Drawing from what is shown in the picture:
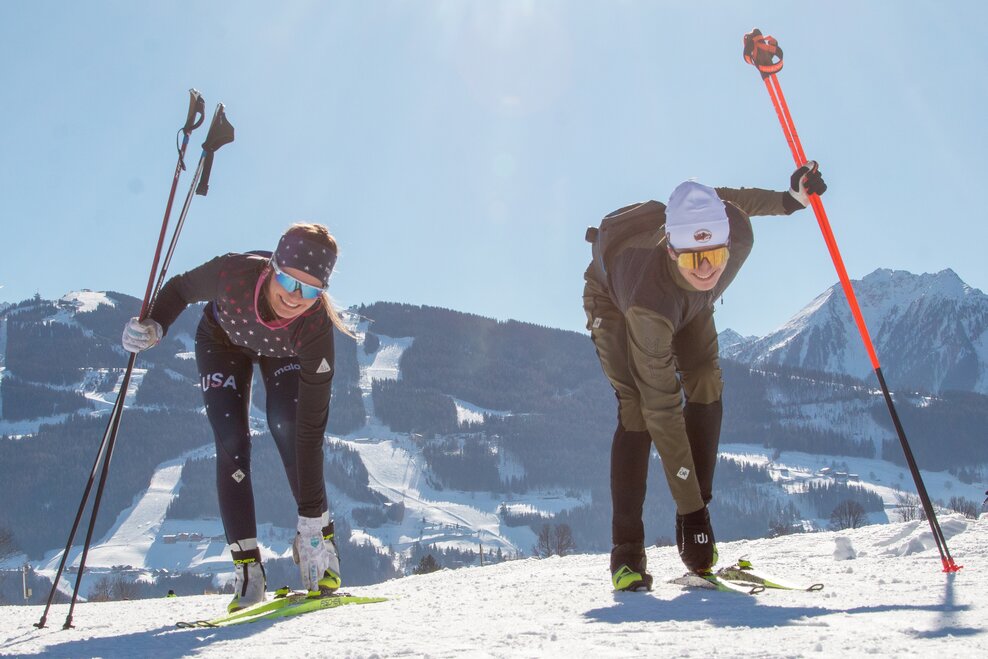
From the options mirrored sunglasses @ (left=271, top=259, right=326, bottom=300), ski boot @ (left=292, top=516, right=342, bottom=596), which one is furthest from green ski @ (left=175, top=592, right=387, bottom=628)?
mirrored sunglasses @ (left=271, top=259, right=326, bottom=300)

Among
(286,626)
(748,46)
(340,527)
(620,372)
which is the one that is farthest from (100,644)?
(340,527)

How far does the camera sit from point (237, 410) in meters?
4.82

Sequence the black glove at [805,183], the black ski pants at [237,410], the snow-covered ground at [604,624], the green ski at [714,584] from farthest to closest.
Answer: the black glove at [805,183], the black ski pants at [237,410], the green ski at [714,584], the snow-covered ground at [604,624]

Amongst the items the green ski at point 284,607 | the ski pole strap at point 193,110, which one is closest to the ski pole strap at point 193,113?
the ski pole strap at point 193,110

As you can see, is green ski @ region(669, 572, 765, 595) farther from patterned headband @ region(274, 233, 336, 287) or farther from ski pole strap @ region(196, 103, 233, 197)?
ski pole strap @ region(196, 103, 233, 197)

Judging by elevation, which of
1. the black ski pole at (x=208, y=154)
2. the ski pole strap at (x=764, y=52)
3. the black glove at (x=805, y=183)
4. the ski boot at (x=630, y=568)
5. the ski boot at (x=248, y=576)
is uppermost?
the ski pole strap at (x=764, y=52)

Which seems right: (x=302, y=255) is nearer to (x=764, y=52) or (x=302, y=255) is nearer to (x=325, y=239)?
(x=325, y=239)

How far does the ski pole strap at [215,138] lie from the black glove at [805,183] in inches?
140

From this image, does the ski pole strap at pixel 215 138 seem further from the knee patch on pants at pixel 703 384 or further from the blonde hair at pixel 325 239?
the knee patch on pants at pixel 703 384

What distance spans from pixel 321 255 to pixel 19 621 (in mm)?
2925

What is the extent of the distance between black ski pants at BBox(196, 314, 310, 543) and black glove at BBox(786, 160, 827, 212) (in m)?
3.17

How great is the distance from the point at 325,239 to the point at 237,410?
1183mm

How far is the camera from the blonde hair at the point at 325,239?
4.37 meters

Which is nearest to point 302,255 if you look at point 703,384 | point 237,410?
point 237,410
